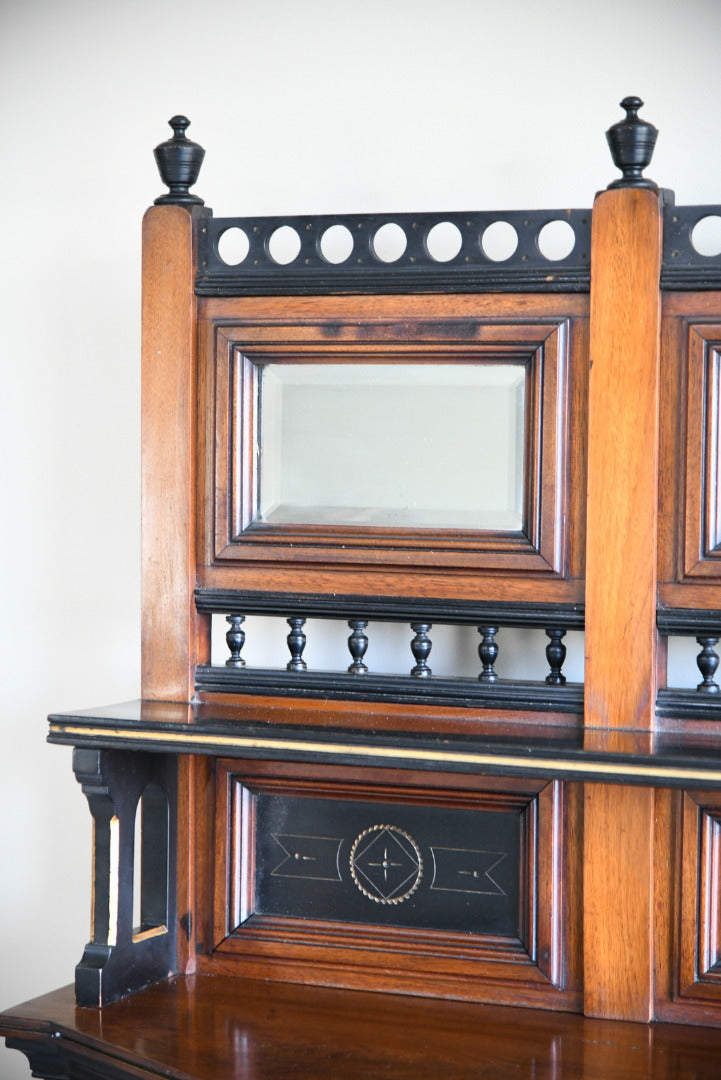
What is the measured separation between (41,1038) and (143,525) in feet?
2.67

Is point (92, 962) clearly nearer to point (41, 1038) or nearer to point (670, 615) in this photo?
point (41, 1038)

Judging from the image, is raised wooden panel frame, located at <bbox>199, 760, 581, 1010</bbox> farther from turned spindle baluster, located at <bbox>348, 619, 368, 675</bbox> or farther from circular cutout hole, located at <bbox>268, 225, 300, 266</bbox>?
circular cutout hole, located at <bbox>268, 225, 300, 266</bbox>

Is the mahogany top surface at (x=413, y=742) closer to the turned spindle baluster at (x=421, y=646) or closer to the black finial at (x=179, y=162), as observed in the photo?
the turned spindle baluster at (x=421, y=646)

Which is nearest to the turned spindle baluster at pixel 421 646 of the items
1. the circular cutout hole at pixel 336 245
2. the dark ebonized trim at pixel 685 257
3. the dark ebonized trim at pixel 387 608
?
the dark ebonized trim at pixel 387 608

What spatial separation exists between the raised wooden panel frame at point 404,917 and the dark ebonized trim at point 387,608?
0.25m

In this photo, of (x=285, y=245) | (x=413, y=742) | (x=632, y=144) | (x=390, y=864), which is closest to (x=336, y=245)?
(x=285, y=245)

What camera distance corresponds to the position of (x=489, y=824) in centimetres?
207

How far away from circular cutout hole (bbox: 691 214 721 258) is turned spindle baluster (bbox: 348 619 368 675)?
0.83 m

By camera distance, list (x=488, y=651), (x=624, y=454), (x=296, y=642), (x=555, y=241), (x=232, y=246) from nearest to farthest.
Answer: (x=624, y=454) → (x=488, y=651) → (x=296, y=642) → (x=555, y=241) → (x=232, y=246)

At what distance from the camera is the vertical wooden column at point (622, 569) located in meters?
1.94

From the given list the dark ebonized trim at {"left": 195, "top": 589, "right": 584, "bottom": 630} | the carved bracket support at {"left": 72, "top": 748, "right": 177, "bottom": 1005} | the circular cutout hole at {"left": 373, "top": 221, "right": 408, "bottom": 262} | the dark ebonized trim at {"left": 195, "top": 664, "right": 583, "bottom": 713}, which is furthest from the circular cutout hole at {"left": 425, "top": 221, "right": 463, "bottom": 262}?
the carved bracket support at {"left": 72, "top": 748, "right": 177, "bottom": 1005}

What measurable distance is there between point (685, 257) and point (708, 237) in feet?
0.88

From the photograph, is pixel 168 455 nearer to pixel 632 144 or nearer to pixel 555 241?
pixel 555 241

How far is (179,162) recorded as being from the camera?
84.4 inches
